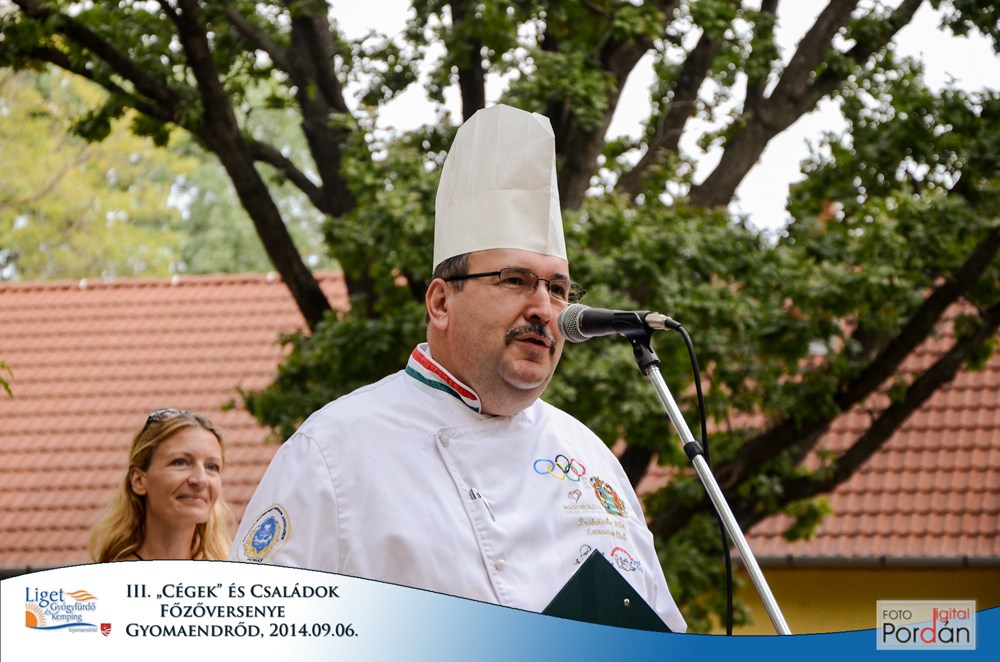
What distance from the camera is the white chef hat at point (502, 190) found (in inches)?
105

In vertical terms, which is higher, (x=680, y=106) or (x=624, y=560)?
(x=680, y=106)

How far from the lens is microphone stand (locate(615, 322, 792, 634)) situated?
199 centimetres

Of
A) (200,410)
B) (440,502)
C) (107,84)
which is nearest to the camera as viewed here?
(440,502)

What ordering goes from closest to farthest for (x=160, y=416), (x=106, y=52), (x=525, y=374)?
1. (x=525, y=374)
2. (x=160, y=416)
3. (x=106, y=52)

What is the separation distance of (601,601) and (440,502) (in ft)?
1.40

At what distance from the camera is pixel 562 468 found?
2.66m

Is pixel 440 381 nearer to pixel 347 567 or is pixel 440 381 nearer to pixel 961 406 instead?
pixel 347 567

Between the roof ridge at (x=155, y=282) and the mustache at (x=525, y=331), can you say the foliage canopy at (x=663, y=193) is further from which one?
the roof ridge at (x=155, y=282)

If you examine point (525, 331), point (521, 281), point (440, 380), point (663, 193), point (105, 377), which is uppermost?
point (663, 193)

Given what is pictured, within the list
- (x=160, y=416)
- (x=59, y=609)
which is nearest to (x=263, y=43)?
(x=160, y=416)

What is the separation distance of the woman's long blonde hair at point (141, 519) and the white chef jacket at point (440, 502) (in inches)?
55.8

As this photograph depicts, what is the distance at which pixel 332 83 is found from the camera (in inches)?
273

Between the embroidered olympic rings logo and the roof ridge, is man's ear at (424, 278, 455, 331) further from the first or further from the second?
the roof ridge

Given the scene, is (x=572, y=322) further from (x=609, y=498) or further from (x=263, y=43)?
(x=263, y=43)
